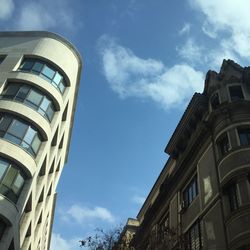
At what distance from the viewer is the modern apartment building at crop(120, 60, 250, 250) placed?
59.0 ft

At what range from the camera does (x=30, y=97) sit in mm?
30359

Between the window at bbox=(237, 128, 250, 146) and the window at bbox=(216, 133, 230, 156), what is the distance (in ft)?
2.80

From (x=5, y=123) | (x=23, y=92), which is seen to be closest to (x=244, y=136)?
(x=5, y=123)

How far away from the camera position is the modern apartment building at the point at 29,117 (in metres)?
25.6

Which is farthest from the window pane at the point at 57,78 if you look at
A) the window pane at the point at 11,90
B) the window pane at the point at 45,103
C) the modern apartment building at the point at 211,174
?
the modern apartment building at the point at 211,174

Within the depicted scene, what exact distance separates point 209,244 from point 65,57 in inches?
→ 959

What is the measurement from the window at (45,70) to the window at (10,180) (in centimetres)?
982

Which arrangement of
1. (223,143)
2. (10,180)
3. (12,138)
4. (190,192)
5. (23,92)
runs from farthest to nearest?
1. (23,92)
2. (12,138)
3. (10,180)
4. (190,192)
5. (223,143)

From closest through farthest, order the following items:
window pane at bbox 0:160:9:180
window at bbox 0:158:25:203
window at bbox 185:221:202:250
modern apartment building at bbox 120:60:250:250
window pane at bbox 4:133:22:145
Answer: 1. modern apartment building at bbox 120:60:250:250
2. window at bbox 185:221:202:250
3. window at bbox 0:158:25:203
4. window pane at bbox 0:160:9:180
5. window pane at bbox 4:133:22:145

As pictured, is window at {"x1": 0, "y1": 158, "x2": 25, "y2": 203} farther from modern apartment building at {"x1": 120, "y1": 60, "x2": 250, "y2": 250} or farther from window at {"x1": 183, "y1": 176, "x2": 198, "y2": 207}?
window at {"x1": 183, "y1": 176, "x2": 198, "y2": 207}

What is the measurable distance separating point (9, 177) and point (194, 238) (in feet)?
42.9

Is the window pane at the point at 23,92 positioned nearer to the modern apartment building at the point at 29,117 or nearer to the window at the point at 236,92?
the modern apartment building at the point at 29,117

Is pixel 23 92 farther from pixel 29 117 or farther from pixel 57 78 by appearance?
pixel 57 78

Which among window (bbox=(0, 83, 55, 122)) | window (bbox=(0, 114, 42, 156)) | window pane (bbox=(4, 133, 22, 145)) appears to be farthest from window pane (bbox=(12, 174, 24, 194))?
window (bbox=(0, 83, 55, 122))
